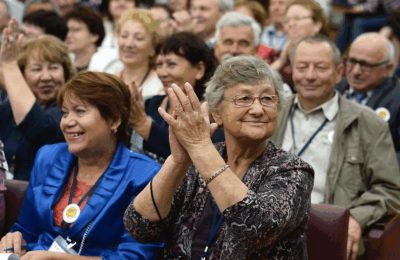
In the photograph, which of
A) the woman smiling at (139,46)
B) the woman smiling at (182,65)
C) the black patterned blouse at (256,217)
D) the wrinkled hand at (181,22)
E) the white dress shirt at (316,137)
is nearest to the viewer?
the black patterned blouse at (256,217)

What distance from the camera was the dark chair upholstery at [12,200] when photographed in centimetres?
315

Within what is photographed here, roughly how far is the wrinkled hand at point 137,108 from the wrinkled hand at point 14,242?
0.93 meters

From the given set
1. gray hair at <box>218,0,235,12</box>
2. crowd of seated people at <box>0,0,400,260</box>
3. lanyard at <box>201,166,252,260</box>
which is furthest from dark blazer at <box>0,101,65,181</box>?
gray hair at <box>218,0,235,12</box>

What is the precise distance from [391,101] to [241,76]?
91.6 inches

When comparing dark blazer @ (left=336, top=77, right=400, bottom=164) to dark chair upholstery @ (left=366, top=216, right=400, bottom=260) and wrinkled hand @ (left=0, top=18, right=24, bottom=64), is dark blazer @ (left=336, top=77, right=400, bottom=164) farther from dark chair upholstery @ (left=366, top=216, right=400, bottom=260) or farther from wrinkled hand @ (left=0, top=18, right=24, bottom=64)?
wrinkled hand @ (left=0, top=18, right=24, bottom=64)

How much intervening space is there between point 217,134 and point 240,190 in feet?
4.13

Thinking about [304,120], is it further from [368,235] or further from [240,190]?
[240,190]

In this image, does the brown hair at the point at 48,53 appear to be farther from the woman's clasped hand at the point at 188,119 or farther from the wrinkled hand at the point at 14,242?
the woman's clasped hand at the point at 188,119

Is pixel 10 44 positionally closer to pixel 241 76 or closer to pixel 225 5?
pixel 241 76

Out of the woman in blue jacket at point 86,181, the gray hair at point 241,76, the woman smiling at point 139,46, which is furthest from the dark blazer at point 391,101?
the woman in blue jacket at point 86,181

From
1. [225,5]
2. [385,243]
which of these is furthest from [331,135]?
[225,5]

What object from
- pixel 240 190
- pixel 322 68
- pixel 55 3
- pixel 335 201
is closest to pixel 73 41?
pixel 55 3

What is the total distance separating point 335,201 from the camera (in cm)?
346

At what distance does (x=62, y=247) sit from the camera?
2.72 meters
